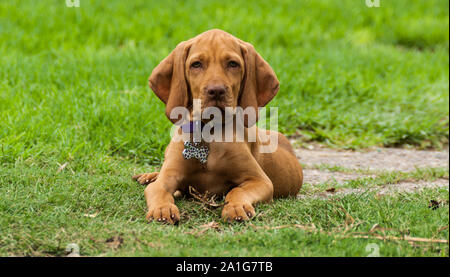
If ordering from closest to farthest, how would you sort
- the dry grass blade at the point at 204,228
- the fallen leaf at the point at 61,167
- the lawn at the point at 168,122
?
the lawn at the point at 168,122 → the dry grass blade at the point at 204,228 → the fallen leaf at the point at 61,167

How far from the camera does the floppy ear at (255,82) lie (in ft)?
14.2

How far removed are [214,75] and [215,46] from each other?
0.22 metres

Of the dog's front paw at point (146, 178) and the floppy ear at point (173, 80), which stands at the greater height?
the floppy ear at point (173, 80)

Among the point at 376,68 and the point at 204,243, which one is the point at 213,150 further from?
the point at 376,68

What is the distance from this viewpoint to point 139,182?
16.4 feet

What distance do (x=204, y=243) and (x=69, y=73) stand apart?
5092mm

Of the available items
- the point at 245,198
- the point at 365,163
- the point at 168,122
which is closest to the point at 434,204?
the point at 245,198

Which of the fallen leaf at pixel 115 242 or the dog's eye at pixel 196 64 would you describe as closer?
the fallen leaf at pixel 115 242

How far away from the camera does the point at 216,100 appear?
4.02 meters

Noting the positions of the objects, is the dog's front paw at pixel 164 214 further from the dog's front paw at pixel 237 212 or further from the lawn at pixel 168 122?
the dog's front paw at pixel 237 212

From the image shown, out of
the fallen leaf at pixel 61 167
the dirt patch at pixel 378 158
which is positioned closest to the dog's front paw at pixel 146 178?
the fallen leaf at pixel 61 167
